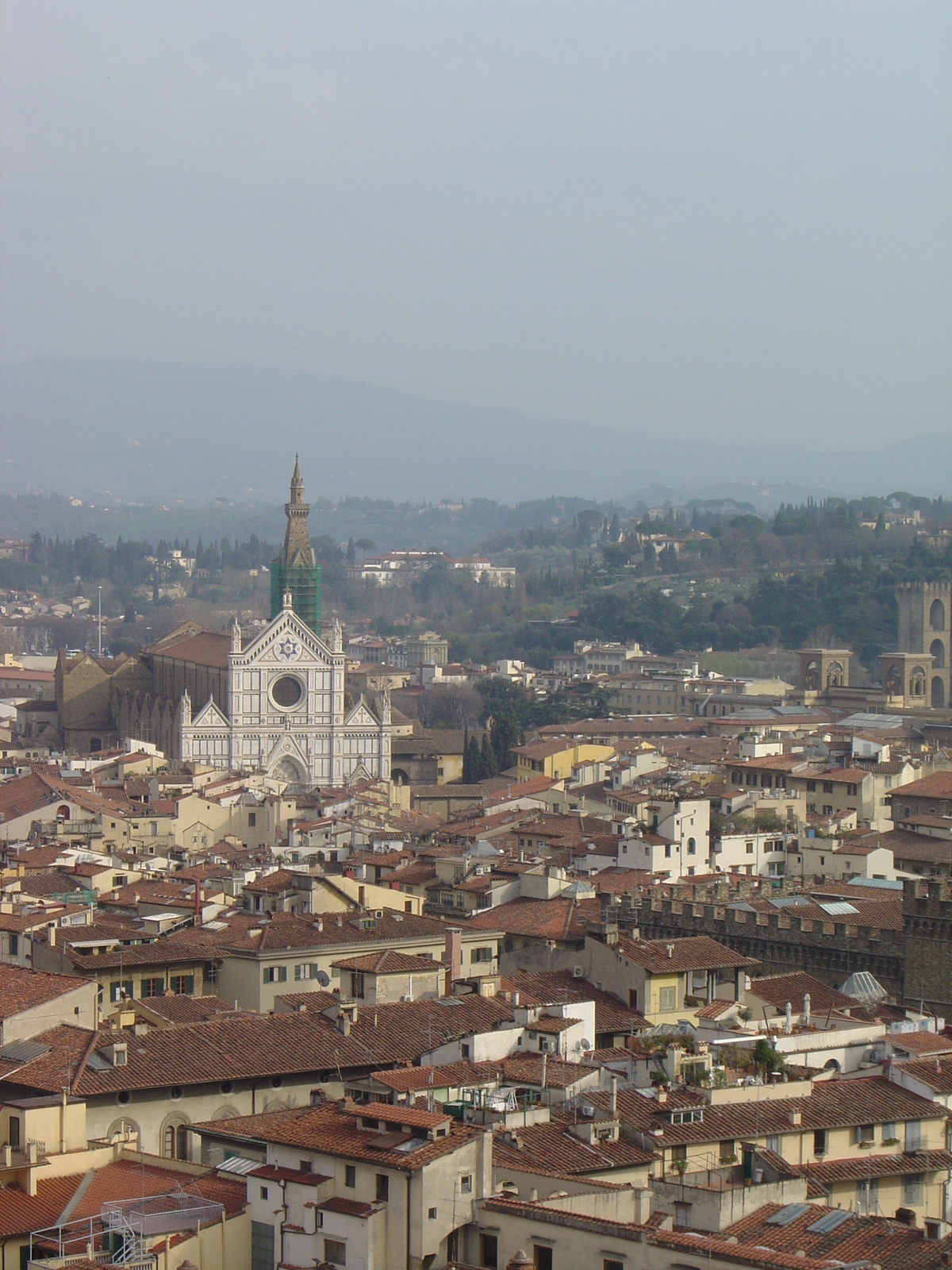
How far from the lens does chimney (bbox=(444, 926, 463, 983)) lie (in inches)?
977

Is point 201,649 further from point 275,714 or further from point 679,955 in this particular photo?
point 679,955

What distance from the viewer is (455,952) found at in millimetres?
25109

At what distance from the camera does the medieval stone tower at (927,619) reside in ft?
340

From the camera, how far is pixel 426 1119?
14.8m

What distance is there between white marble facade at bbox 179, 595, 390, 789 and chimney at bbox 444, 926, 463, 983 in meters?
44.3

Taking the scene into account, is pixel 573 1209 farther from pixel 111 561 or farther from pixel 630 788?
pixel 111 561

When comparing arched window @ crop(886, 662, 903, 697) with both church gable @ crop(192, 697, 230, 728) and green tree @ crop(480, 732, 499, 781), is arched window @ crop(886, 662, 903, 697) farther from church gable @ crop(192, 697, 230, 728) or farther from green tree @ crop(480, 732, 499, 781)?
church gable @ crop(192, 697, 230, 728)

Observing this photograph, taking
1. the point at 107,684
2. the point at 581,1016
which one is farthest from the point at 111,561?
the point at 581,1016

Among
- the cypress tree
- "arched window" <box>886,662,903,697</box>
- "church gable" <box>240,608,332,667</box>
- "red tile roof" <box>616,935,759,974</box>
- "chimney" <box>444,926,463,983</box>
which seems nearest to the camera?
"red tile roof" <box>616,935,759,974</box>

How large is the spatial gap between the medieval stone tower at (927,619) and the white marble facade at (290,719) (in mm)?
36230

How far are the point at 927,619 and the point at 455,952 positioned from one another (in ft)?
267

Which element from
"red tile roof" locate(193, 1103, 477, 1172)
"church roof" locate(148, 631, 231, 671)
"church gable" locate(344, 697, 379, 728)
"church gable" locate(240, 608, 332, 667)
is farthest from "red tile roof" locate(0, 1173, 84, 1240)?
"church roof" locate(148, 631, 231, 671)

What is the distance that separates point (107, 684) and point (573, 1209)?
69051 mm

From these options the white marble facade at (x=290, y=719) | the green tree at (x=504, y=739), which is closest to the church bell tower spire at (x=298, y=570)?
the white marble facade at (x=290, y=719)
